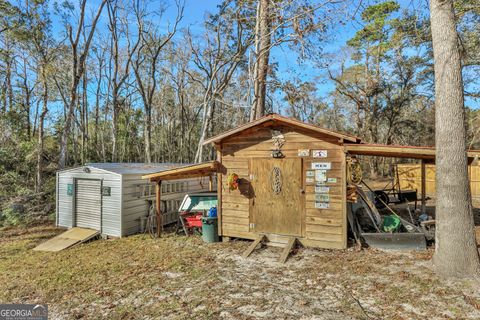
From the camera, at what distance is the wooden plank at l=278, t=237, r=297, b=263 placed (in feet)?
18.7

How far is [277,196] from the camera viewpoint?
6.73 meters

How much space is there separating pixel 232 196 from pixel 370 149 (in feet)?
11.0

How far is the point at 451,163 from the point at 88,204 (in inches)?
355

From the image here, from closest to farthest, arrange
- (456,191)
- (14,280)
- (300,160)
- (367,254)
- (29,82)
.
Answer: (456,191)
(14,280)
(367,254)
(300,160)
(29,82)

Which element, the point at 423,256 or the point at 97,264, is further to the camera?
the point at 97,264

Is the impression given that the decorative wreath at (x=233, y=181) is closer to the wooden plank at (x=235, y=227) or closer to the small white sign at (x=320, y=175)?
the wooden plank at (x=235, y=227)

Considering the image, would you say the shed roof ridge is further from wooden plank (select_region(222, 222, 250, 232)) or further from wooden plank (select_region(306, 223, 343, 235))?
wooden plank (select_region(222, 222, 250, 232))

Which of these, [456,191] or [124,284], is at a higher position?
[456,191]

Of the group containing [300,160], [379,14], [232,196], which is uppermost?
[379,14]

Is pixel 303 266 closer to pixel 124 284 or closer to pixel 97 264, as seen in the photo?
pixel 124 284

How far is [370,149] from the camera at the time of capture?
589 centimetres

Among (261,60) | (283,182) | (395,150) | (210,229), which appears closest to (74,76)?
(261,60)

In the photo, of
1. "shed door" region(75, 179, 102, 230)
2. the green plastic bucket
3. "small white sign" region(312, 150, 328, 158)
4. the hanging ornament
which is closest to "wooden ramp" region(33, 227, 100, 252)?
"shed door" region(75, 179, 102, 230)

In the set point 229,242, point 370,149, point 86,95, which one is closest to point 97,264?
point 229,242
